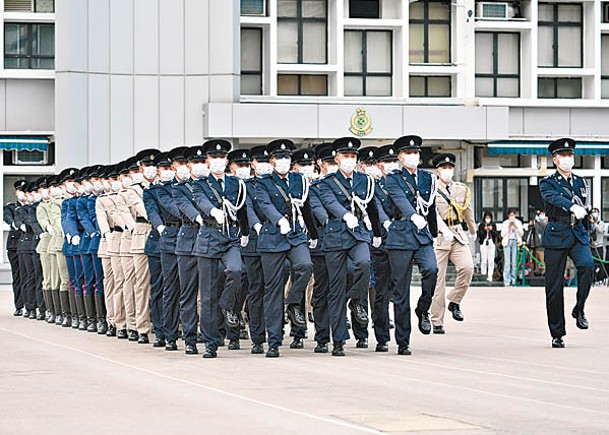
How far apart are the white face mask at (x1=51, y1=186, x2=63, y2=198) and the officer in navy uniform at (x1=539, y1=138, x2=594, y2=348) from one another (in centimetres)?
941

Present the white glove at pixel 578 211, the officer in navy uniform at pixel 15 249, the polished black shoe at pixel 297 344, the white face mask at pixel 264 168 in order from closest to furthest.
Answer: the white glove at pixel 578 211 < the white face mask at pixel 264 168 < the polished black shoe at pixel 297 344 < the officer in navy uniform at pixel 15 249

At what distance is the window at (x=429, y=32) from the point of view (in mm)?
45781

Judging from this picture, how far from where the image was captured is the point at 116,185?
20.2 meters

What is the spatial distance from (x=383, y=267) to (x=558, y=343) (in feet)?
6.94

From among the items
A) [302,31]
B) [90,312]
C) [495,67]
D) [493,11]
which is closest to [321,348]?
[90,312]

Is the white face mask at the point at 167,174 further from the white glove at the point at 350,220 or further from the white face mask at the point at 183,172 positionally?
the white glove at the point at 350,220

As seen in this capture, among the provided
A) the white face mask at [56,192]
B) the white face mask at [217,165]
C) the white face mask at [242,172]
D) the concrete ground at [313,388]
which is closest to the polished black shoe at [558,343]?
the concrete ground at [313,388]

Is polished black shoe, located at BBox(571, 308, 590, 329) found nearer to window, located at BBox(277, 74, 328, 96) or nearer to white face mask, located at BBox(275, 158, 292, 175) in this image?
white face mask, located at BBox(275, 158, 292, 175)

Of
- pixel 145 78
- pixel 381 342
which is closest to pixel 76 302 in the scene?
pixel 381 342

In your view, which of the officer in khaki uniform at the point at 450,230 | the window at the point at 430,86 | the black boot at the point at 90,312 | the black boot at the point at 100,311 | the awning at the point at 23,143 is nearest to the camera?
the officer in khaki uniform at the point at 450,230

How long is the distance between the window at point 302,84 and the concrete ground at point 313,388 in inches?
1046

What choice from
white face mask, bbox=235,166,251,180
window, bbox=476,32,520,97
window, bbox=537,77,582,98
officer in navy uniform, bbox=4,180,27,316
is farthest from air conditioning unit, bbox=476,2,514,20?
white face mask, bbox=235,166,251,180

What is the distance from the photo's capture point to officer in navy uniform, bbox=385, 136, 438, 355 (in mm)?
Result: 16219

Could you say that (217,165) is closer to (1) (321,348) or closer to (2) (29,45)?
(1) (321,348)
